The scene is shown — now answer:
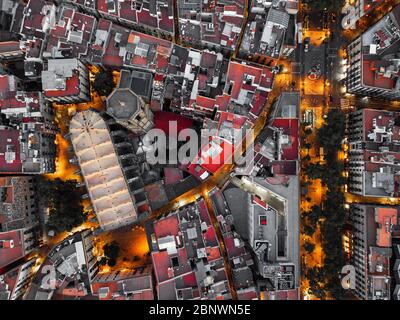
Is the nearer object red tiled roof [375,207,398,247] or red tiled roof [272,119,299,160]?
red tiled roof [375,207,398,247]

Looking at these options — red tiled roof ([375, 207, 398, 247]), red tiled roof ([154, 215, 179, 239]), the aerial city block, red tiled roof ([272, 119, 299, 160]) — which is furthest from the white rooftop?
red tiled roof ([375, 207, 398, 247])

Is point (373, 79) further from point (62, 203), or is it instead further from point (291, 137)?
point (62, 203)

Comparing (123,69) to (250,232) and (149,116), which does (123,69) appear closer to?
(149,116)

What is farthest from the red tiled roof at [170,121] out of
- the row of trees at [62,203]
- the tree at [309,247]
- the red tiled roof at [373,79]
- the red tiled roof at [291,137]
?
the red tiled roof at [373,79]

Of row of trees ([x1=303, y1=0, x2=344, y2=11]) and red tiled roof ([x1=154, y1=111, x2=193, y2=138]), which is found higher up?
row of trees ([x1=303, y1=0, x2=344, y2=11])

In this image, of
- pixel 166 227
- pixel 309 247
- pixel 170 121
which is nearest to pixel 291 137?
pixel 309 247

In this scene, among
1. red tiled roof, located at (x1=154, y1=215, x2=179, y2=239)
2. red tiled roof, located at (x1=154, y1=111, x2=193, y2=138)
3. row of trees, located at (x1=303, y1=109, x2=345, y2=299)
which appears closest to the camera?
red tiled roof, located at (x1=154, y1=215, x2=179, y2=239)

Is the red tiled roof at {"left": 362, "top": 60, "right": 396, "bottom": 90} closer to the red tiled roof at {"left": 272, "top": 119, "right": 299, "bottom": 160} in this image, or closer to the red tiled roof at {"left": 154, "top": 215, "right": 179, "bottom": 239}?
the red tiled roof at {"left": 272, "top": 119, "right": 299, "bottom": 160}

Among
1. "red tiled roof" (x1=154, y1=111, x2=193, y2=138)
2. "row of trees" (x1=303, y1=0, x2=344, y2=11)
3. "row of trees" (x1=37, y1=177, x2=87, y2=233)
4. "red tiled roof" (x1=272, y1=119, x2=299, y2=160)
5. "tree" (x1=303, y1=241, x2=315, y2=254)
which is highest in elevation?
"row of trees" (x1=303, y1=0, x2=344, y2=11)
